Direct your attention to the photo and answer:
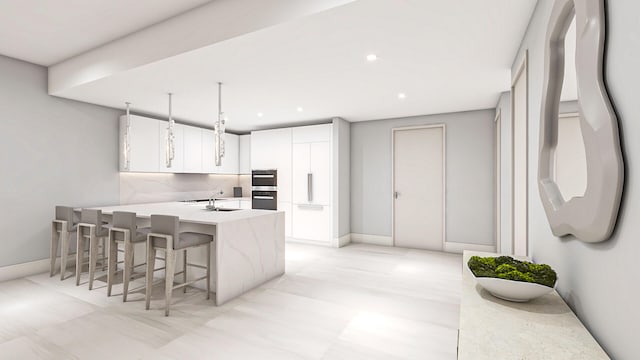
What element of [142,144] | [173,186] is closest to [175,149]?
[142,144]

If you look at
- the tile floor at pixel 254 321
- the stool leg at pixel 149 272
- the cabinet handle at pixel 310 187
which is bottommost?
the tile floor at pixel 254 321

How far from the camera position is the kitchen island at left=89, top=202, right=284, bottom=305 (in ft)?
10.0

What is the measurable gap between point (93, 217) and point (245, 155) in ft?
12.9

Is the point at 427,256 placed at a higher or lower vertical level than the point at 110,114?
lower

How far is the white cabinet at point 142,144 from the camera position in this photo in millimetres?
4816

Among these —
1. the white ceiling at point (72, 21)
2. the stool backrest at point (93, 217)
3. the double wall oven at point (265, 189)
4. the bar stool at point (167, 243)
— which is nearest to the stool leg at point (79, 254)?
the stool backrest at point (93, 217)

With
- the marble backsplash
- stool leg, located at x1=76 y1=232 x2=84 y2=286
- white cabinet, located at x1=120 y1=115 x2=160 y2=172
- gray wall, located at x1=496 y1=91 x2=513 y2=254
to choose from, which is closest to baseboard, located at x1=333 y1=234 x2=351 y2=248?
gray wall, located at x1=496 y1=91 x2=513 y2=254

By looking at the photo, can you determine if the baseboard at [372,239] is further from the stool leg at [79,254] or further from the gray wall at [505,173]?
the stool leg at [79,254]

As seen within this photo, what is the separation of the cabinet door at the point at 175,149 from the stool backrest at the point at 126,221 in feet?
7.15

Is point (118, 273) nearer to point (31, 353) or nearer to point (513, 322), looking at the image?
point (31, 353)

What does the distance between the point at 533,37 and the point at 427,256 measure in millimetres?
3766

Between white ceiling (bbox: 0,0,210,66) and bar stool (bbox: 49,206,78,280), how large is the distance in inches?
75.8

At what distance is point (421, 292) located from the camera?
338 centimetres

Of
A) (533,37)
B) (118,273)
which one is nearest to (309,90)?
(533,37)
